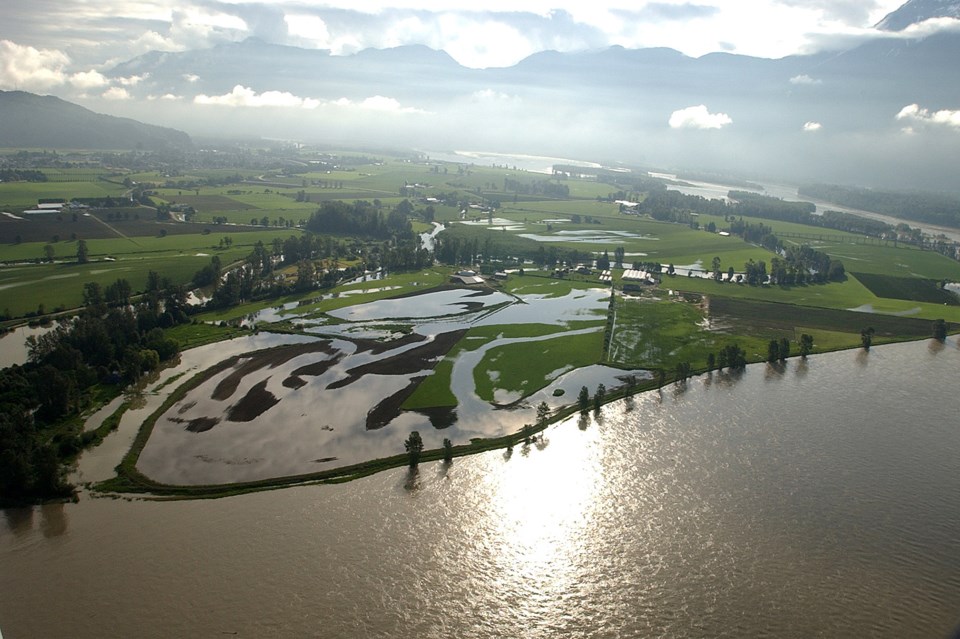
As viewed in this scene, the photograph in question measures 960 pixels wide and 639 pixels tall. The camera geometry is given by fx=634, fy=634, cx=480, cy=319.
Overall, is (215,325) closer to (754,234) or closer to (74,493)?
(74,493)

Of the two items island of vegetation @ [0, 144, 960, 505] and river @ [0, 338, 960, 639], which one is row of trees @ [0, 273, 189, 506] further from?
river @ [0, 338, 960, 639]

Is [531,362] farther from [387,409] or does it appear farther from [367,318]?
[367,318]

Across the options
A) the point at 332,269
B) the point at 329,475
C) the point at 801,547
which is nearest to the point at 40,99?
the point at 332,269

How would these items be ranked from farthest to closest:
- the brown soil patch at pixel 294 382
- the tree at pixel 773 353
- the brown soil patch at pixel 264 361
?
the tree at pixel 773 353, the brown soil patch at pixel 294 382, the brown soil patch at pixel 264 361

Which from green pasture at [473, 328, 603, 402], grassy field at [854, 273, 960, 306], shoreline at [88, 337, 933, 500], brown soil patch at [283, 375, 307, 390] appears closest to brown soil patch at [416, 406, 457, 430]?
shoreline at [88, 337, 933, 500]

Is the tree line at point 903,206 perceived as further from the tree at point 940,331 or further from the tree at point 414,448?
the tree at point 414,448

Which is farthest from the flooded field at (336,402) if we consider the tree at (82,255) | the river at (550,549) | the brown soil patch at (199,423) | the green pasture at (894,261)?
the green pasture at (894,261)
